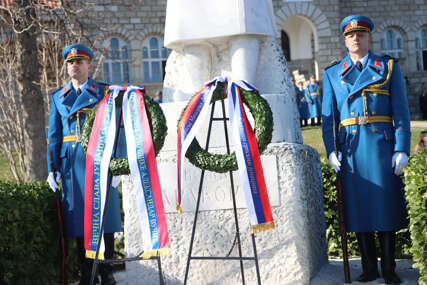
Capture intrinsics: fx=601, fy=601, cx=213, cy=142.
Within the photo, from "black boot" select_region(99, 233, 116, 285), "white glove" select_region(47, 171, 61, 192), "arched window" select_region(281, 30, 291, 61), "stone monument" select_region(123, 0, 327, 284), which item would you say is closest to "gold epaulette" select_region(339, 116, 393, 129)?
"stone monument" select_region(123, 0, 327, 284)

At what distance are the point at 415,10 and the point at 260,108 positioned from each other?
23.2m

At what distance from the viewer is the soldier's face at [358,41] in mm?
4043

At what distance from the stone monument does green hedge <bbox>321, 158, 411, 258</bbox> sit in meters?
0.70

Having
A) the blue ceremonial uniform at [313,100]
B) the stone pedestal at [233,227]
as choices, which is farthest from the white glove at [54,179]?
the blue ceremonial uniform at [313,100]

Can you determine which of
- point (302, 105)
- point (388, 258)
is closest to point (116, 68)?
point (302, 105)

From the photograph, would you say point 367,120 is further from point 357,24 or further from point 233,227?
point 233,227

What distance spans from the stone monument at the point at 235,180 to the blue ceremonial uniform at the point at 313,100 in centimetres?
1339

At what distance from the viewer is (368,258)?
4.07 meters

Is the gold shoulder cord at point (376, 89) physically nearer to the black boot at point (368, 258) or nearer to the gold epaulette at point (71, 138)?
the black boot at point (368, 258)

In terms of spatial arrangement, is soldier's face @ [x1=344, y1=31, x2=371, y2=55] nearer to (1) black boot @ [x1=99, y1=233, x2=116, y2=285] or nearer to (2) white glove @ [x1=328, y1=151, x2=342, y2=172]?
(2) white glove @ [x1=328, y1=151, x2=342, y2=172]

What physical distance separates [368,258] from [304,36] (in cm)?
2129

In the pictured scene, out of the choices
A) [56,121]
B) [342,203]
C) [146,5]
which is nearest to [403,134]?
[342,203]

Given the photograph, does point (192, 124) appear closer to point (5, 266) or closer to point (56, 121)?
point (56, 121)

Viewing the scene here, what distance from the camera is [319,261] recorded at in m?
4.40
